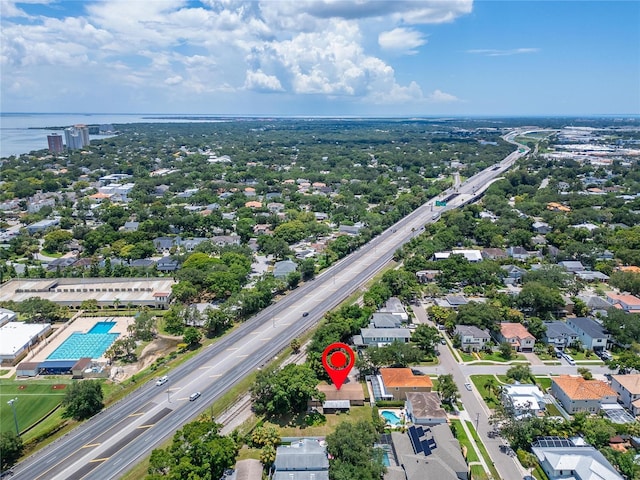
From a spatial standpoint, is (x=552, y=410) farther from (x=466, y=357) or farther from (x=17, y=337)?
(x=17, y=337)

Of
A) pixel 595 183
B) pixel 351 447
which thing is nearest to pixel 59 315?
pixel 351 447

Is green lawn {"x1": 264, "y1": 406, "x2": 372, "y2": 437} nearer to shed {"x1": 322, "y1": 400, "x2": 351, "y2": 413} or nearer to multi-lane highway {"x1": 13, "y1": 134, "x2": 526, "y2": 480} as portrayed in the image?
shed {"x1": 322, "y1": 400, "x2": 351, "y2": 413}

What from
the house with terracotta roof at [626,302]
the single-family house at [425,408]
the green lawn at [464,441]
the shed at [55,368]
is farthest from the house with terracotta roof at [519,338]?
the shed at [55,368]

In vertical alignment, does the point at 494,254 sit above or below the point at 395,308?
above

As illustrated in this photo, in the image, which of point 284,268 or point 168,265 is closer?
point 284,268

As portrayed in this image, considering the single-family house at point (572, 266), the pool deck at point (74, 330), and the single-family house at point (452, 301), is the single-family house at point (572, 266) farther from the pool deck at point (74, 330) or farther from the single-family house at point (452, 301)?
the pool deck at point (74, 330)

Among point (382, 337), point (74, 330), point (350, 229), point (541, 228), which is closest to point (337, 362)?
point (382, 337)
